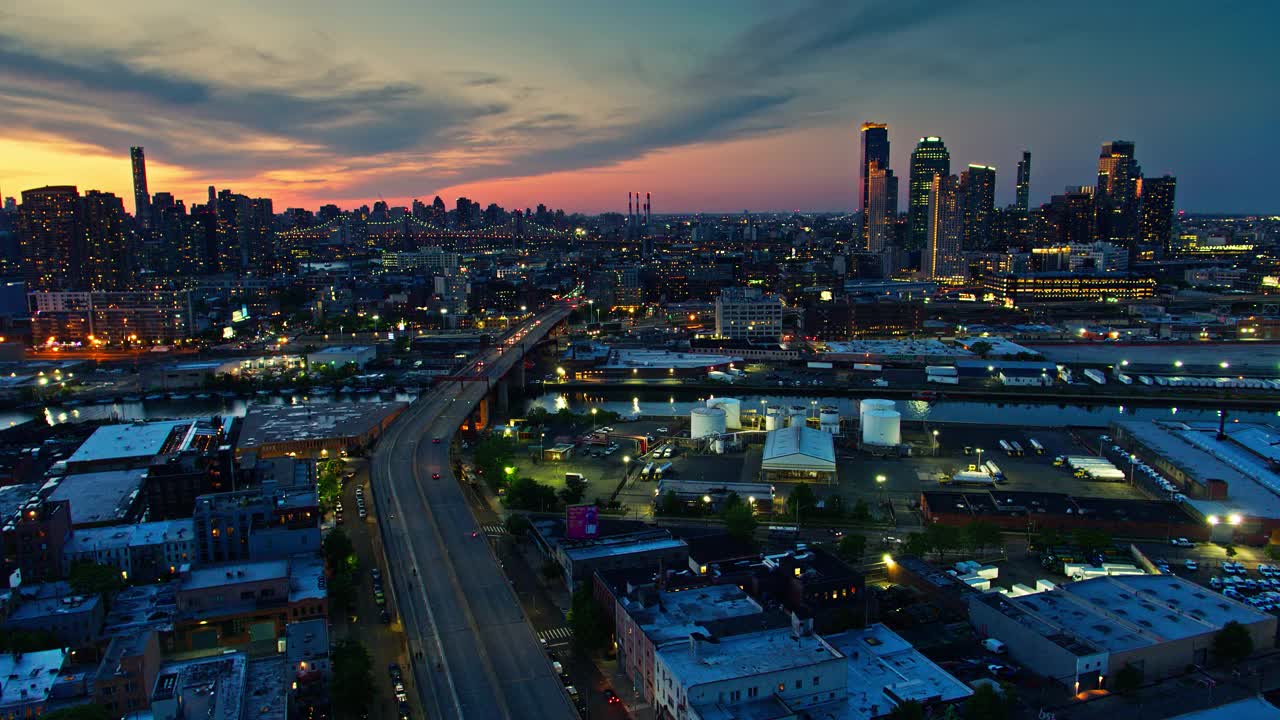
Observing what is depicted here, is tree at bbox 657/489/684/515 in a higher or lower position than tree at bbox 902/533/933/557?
lower

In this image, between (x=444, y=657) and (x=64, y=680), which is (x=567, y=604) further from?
(x=64, y=680)

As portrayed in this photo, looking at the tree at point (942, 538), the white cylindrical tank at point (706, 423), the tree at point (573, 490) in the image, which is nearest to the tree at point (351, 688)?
the tree at point (573, 490)

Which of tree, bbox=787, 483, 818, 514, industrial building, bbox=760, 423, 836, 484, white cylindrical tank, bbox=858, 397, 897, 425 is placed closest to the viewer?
tree, bbox=787, 483, 818, 514

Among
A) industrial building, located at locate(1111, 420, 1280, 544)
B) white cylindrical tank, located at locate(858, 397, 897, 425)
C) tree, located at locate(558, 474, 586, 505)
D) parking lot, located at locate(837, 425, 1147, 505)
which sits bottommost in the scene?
parking lot, located at locate(837, 425, 1147, 505)

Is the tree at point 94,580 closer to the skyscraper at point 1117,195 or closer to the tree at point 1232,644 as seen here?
the tree at point 1232,644

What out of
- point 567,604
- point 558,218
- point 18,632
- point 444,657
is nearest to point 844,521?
point 567,604

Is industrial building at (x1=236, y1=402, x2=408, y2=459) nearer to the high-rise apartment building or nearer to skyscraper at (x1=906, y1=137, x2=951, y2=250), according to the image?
the high-rise apartment building

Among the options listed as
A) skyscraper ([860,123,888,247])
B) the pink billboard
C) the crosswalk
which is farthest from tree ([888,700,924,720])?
skyscraper ([860,123,888,247])
